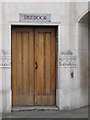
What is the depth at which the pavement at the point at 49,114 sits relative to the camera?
7.93 m

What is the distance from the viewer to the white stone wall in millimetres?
8516

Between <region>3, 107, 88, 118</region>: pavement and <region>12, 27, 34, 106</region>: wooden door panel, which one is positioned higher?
<region>12, 27, 34, 106</region>: wooden door panel

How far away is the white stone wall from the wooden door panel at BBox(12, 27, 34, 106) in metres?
0.40

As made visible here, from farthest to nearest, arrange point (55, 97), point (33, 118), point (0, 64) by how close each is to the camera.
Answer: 1. point (55, 97)
2. point (0, 64)
3. point (33, 118)

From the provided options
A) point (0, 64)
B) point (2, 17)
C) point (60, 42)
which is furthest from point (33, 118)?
point (2, 17)

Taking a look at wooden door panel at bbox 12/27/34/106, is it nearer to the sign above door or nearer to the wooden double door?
the wooden double door

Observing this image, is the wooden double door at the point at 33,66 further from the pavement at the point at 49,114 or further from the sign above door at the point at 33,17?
the pavement at the point at 49,114

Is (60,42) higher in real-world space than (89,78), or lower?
higher

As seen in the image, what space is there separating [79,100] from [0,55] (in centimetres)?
278

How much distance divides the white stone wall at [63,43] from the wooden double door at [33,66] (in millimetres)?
376

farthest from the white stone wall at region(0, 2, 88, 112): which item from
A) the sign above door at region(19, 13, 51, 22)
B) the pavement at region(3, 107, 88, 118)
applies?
the pavement at region(3, 107, 88, 118)

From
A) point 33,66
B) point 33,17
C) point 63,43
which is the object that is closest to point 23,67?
point 33,66

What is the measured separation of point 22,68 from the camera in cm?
894

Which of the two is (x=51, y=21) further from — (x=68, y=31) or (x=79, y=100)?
(x=79, y=100)
